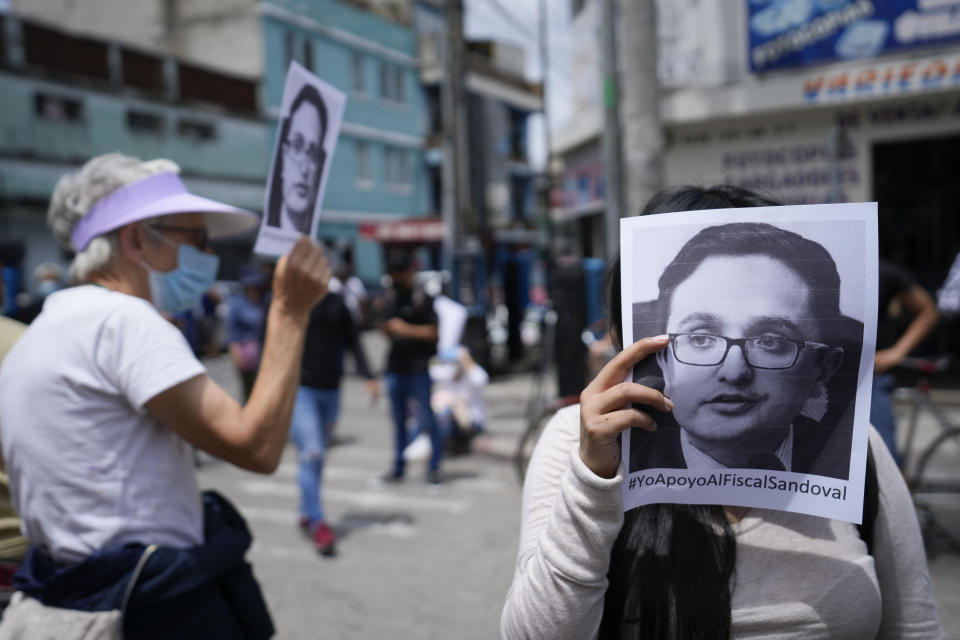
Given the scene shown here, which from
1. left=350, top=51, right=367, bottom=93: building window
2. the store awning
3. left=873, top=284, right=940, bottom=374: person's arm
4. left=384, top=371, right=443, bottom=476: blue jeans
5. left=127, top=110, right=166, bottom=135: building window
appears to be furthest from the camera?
left=350, top=51, right=367, bottom=93: building window

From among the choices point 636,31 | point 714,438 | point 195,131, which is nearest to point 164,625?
point 714,438

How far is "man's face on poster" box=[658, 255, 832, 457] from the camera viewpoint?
126 centimetres

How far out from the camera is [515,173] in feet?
139

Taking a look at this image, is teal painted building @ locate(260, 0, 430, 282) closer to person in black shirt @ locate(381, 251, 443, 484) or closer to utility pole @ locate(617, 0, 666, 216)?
person in black shirt @ locate(381, 251, 443, 484)

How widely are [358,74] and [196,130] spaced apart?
8454 mm

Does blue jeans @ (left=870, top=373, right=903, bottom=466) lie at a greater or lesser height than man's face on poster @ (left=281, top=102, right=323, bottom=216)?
lesser

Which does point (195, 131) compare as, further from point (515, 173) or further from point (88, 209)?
point (88, 209)

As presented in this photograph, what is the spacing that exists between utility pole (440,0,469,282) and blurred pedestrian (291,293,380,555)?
22.7 feet

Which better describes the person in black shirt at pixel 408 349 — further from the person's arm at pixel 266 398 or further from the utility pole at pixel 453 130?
the utility pole at pixel 453 130

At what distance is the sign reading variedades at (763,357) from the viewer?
1259 millimetres

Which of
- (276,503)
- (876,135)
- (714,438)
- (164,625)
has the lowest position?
(276,503)

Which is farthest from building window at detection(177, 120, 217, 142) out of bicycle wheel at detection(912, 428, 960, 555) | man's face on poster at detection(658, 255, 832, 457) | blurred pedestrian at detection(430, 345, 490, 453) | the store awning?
man's face on poster at detection(658, 255, 832, 457)

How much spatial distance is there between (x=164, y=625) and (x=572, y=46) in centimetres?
1454

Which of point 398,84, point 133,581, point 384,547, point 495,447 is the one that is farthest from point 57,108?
point 133,581
